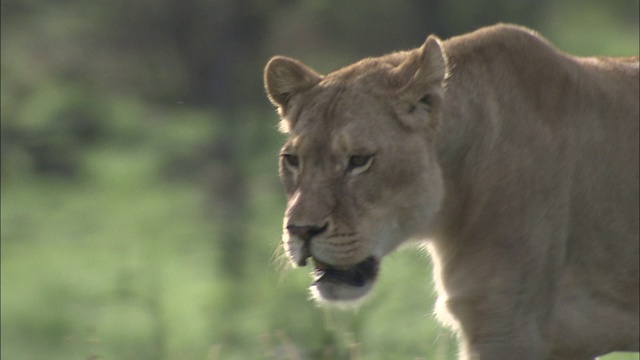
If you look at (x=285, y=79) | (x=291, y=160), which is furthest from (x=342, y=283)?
(x=285, y=79)

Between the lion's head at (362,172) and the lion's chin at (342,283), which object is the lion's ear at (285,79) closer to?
the lion's head at (362,172)

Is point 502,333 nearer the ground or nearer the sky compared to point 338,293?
nearer the ground

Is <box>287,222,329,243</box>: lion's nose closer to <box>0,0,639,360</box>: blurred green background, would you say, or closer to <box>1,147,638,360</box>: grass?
<box>1,147,638,360</box>: grass

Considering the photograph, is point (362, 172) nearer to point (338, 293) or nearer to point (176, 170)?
point (338, 293)

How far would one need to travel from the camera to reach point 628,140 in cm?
454

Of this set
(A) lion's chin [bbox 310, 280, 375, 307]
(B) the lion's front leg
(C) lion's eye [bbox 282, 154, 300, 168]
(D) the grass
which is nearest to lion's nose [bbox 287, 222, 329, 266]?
(A) lion's chin [bbox 310, 280, 375, 307]

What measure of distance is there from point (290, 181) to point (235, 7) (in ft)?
24.5

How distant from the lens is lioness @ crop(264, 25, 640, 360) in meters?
4.12

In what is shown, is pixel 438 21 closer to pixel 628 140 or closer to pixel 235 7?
pixel 235 7

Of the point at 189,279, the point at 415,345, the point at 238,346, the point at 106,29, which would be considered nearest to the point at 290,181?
the point at 415,345

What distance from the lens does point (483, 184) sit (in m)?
4.32

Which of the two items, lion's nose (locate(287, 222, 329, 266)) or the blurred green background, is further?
the blurred green background

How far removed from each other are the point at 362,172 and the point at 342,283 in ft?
1.05

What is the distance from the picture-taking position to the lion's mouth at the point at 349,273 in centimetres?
414
